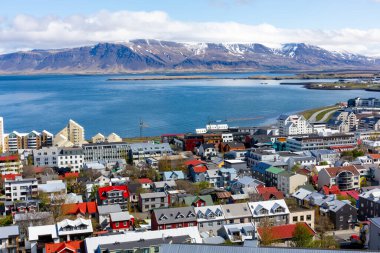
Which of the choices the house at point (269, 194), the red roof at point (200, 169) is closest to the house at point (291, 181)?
the house at point (269, 194)

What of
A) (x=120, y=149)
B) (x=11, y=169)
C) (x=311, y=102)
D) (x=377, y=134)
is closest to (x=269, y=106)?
(x=311, y=102)

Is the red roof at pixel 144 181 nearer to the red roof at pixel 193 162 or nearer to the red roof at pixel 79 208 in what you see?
the red roof at pixel 193 162

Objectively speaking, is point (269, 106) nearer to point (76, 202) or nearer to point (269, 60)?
point (76, 202)

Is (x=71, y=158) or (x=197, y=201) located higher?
(x=197, y=201)

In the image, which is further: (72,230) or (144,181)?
(144,181)

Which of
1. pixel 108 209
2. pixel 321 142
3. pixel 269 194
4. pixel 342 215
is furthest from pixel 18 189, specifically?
pixel 321 142

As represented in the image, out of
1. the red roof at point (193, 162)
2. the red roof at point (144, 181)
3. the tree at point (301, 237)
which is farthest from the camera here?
the red roof at point (193, 162)

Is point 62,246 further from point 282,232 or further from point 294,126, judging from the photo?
point 294,126

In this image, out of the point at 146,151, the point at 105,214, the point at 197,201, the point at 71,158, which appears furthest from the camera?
the point at 146,151
